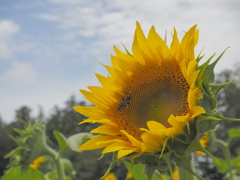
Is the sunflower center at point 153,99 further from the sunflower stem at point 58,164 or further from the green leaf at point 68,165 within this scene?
the green leaf at point 68,165

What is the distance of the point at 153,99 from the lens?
2098 millimetres

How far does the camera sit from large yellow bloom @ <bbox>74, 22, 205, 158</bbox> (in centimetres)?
185

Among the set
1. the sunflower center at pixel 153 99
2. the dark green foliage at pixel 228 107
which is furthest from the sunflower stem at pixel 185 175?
the dark green foliage at pixel 228 107

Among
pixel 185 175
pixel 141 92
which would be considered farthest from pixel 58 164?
pixel 185 175

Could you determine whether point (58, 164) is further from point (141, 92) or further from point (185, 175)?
point (185, 175)

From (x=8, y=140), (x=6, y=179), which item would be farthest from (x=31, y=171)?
(x=8, y=140)

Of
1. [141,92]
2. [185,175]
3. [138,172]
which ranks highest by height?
[141,92]

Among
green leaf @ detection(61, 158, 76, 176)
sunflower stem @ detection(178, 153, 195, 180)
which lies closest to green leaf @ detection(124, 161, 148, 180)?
sunflower stem @ detection(178, 153, 195, 180)

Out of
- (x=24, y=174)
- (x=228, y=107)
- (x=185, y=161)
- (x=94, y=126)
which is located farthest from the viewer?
(x=228, y=107)

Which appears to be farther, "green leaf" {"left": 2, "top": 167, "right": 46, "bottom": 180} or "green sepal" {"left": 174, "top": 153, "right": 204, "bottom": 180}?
"green leaf" {"left": 2, "top": 167, "right": 46, "bottom": 180}

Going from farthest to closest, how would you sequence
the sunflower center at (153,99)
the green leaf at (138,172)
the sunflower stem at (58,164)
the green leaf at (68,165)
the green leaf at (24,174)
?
the green leaf at (68,165), the green leaf at (24,174), the sunflower stem at (58,164), the green leaf at (138,172), the sunflower center at (153,99)

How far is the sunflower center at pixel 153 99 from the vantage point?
6.38 feet

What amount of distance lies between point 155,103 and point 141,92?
5.6 inches

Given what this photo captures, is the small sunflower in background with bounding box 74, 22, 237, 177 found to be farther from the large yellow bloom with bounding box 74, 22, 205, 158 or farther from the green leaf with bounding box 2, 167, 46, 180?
the green leaf with bounding box 2, 167, 46, 180
